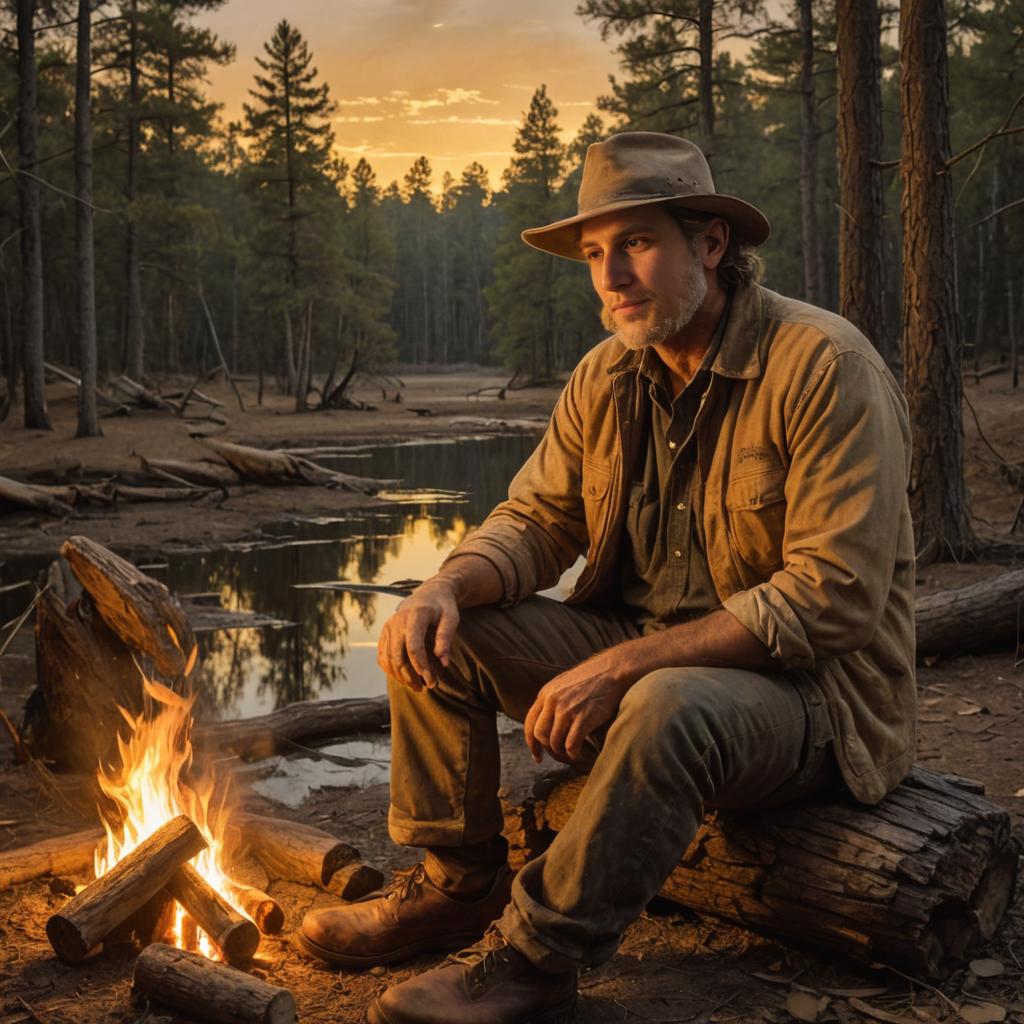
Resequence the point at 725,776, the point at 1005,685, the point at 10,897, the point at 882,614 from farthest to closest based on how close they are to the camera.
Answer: the point at 1005,685 → the point at 10,897 → the point at 882,614 → the point at 725,776

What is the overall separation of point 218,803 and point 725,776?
2.69 meters

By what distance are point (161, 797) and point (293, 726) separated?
5.99 ft

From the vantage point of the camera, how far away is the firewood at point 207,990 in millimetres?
2686

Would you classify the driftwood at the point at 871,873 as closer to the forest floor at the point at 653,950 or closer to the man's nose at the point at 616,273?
the forest floor at the point at 653,950

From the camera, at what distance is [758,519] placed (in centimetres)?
298

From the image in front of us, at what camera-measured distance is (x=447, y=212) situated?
400 ft

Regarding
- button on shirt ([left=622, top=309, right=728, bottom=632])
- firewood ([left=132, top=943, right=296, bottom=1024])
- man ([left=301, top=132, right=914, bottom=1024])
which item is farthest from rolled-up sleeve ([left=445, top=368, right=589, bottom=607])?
firewood ([left=132, top=943, right=296, bottom=1024])

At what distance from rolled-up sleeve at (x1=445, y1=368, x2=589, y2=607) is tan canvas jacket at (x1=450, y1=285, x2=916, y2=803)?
1.1 inches

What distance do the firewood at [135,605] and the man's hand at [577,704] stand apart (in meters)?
2.62

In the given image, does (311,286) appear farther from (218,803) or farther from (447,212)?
(447,212)

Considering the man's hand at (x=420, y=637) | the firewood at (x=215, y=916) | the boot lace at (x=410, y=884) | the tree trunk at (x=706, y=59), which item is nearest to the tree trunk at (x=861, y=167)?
the man's hand at (x=420, y=637)

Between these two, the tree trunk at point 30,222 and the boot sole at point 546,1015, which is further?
the tree trunk at point 30,222

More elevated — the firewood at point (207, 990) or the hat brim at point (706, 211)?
the hat brim at point (706, 211)

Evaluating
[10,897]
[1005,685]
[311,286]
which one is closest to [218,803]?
[10,897]
